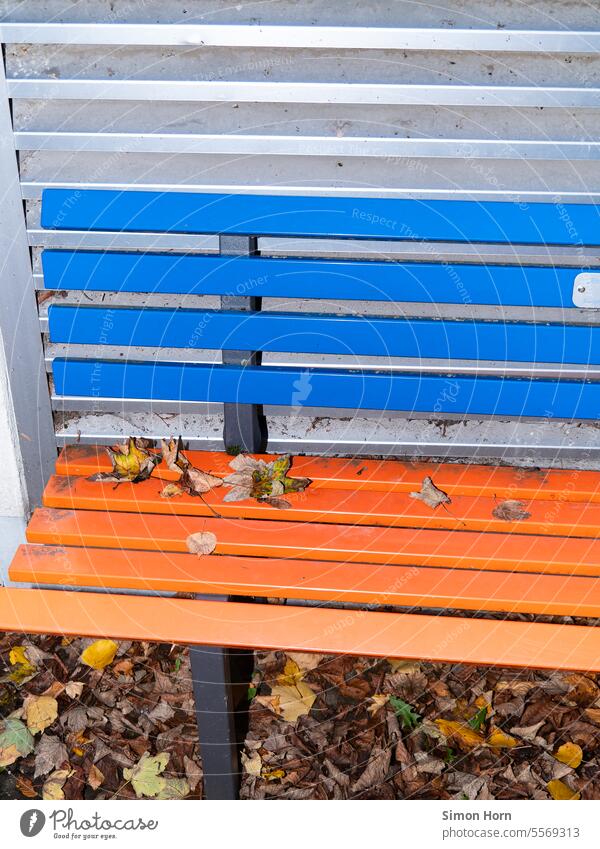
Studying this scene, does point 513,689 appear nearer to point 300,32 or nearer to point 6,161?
point 300,32

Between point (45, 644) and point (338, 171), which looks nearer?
point (338, 171)

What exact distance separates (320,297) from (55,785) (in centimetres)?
160

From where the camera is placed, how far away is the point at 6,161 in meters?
2.79

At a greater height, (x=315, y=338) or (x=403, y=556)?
(x=315, y=338)

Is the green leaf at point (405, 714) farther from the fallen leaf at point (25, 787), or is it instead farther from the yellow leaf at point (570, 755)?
the fallen leaf at point (25, 787)

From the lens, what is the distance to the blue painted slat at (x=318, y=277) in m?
2.68

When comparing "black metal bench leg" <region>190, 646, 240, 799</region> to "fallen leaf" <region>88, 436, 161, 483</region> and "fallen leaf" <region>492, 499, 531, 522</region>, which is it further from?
"fallen leaf" <region>492, 499, 531, 522</region>

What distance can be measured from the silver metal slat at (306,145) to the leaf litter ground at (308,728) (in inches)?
63.1

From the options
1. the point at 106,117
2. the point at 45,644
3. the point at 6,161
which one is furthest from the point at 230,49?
the point at 45,644

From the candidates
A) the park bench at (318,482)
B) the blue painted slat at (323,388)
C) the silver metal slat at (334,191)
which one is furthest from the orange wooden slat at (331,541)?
the silver metal slat at (334,191)

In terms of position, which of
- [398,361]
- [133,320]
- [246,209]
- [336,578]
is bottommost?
[336,578]

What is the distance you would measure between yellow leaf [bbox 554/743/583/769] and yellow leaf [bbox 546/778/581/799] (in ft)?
0.24

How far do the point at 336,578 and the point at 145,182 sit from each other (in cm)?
131

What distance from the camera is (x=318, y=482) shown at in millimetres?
2754
